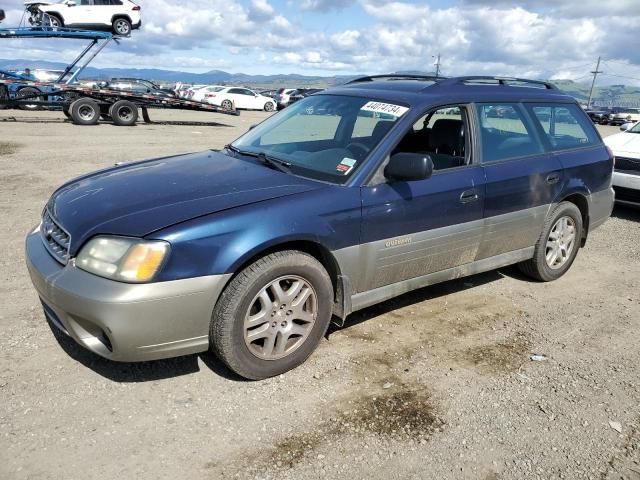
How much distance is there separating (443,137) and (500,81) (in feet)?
2.95

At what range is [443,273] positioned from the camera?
3.95m

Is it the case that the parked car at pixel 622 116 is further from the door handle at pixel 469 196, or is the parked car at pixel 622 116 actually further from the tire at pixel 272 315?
the tire at pixel 272 315

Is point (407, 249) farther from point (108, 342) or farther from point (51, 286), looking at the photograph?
point (51, 286)

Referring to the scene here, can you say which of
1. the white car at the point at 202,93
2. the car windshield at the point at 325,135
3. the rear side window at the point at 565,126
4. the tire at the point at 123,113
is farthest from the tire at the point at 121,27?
the rear side window at the point at 565,126

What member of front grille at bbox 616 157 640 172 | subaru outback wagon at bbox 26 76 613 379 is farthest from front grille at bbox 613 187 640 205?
subaru outback wagon at bbox 26 76 613 379

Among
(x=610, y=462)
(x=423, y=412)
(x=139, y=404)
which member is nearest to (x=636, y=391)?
(x=610, y=462)

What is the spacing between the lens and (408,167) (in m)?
3.28

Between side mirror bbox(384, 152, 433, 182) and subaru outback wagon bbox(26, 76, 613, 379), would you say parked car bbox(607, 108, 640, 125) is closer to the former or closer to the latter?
subaru outback wagon bbox(26, 76, 613, 379)

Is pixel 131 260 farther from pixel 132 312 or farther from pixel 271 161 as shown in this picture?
pixel 271 161

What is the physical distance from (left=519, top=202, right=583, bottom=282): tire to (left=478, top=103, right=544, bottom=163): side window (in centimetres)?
68

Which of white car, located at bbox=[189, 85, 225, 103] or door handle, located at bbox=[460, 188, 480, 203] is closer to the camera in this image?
door handle, located at bbox=[460, 188, 480, 203]

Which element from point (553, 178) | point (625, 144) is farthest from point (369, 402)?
point (625, 144)

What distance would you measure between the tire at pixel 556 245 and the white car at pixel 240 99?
2656 cm

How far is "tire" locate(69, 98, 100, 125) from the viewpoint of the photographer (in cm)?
1705
